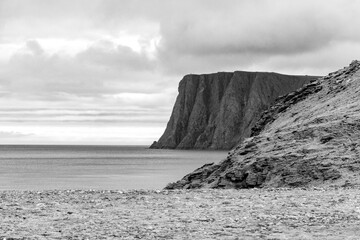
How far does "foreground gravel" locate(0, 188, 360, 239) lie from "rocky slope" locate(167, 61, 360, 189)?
625 cm

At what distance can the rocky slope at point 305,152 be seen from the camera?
2614 centimetres

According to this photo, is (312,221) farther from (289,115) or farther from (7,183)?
(7,183)

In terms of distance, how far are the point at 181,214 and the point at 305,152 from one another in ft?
48.7

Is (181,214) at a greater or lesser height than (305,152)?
lesser

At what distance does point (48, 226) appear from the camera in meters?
13.1

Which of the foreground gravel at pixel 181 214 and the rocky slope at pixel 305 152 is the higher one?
the rocky slope at pixel 305 152

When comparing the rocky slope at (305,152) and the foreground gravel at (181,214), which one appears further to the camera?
the rocky slope at (305,152)

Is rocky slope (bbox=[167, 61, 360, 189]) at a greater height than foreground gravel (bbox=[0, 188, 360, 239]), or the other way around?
rocky slope (bbox=[167, 61, 360, 189])

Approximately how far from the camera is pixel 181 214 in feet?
48.1

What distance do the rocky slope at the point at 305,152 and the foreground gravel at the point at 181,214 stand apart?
246 inches

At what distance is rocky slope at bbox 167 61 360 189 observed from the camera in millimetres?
26142

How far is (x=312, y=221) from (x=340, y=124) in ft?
55.7

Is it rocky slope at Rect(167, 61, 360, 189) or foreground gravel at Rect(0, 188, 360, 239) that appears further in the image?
rocky slope at Rect(167, 61, 360, 189)

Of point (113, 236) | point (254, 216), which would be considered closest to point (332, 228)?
point (254, 216)
